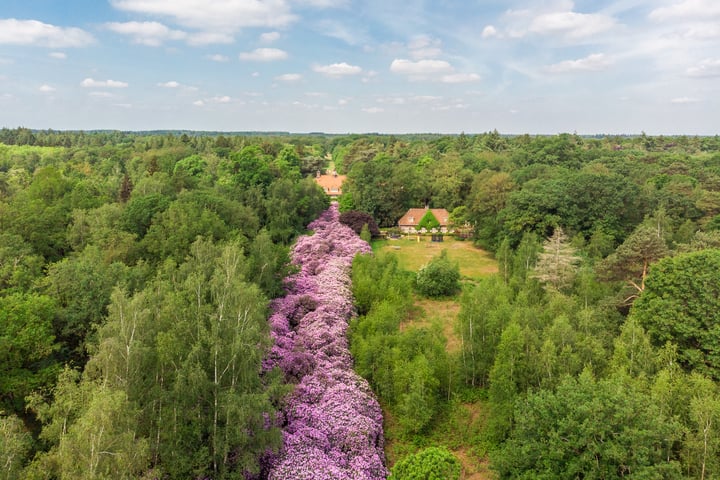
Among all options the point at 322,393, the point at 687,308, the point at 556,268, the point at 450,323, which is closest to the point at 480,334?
the point at 450,323

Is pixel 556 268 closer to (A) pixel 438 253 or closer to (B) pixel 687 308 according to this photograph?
(B) pixel 687 308

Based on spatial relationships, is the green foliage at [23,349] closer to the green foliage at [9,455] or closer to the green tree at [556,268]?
the green foliage at [9,455]

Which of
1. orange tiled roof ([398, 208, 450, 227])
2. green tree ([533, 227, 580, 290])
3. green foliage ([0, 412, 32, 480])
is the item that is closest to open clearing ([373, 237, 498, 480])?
orange tiled roof ([398, 208, 450, 227])

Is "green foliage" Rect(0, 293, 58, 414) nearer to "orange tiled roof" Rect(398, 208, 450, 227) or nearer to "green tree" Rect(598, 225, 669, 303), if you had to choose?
"green tree" Rect(598, 225, 669, 303)

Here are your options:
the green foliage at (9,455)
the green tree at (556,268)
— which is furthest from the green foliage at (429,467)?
the green tree at (556,268)

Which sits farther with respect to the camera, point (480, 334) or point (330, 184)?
point (330, 184)

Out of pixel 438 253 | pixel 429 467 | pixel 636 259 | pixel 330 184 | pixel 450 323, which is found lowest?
pixel 450 323
